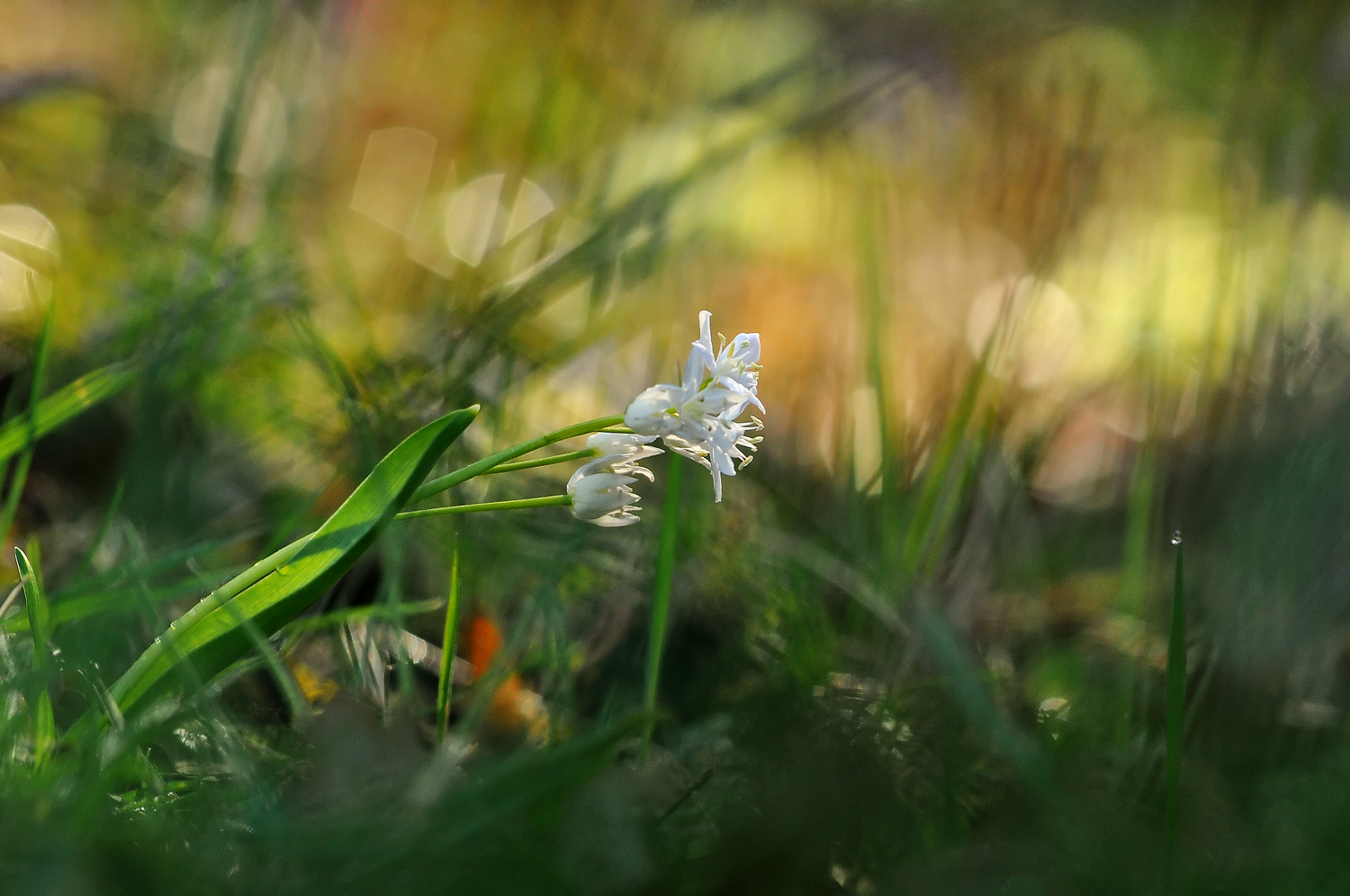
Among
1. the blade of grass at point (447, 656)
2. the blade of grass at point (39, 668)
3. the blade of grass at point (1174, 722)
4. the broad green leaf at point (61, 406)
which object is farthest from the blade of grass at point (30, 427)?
the blade of grass at point (1174, 722)

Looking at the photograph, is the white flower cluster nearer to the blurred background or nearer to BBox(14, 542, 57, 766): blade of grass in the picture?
the blurred background

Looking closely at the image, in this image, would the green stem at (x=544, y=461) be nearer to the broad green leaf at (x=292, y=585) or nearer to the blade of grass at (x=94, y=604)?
the broad green leaf at (x=292, y=585)

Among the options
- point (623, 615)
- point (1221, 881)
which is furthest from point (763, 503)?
point (1221, 881)

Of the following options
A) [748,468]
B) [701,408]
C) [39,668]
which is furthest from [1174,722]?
[748,468]

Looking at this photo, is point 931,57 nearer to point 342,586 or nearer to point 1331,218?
point 1331,218

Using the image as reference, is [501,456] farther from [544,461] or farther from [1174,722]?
[1174,722]
